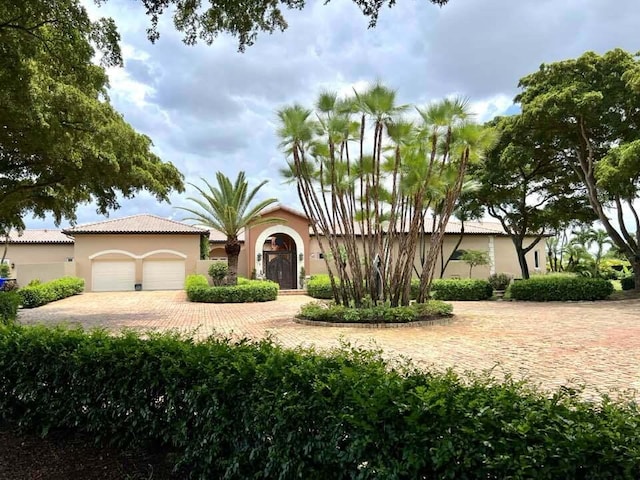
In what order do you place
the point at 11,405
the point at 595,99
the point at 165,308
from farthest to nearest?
the point at 165,308 < the point at 595,99 < the point at 11,405

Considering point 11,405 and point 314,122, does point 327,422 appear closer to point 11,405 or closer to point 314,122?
point 11,405

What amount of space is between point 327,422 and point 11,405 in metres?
3.88

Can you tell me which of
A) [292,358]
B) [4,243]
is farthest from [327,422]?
[4,243]

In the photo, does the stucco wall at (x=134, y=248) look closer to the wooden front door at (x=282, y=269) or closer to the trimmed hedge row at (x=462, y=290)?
the wooden front door at (x=282, y=269)

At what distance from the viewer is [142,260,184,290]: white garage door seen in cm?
3114

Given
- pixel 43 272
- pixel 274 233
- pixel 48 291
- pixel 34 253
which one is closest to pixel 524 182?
pixel 274 233

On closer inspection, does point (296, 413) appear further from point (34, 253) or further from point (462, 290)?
point (34, 253)

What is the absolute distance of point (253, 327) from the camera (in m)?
13.9

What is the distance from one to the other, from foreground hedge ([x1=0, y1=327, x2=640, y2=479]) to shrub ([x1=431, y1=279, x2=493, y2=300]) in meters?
21.0

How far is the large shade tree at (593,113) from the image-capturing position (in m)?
18.0

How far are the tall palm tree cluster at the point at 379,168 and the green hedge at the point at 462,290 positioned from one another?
947cm

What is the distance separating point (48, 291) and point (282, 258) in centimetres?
1422

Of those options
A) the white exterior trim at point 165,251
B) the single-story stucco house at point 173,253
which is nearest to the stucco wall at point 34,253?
Result: the single-story stucco house at point 173,253

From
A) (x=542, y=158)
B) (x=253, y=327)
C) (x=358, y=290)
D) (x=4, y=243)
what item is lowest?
(x=253, y=327)
